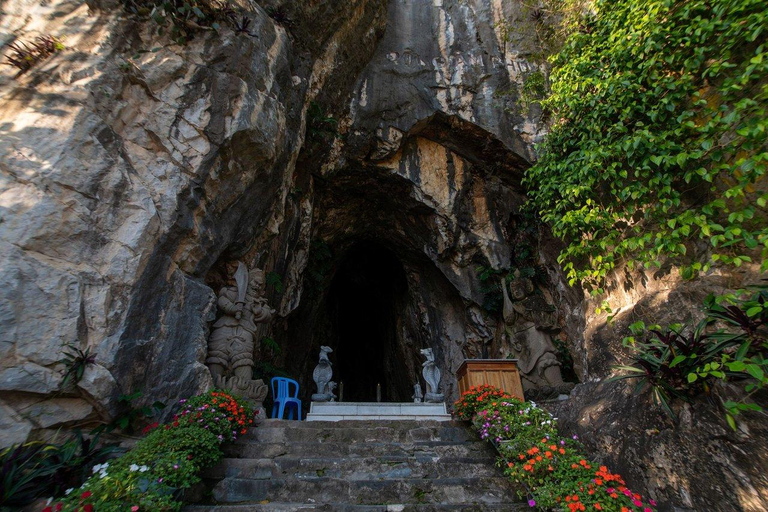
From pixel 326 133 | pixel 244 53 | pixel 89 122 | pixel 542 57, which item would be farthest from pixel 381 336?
pixel 89 122

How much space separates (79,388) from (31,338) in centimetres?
61

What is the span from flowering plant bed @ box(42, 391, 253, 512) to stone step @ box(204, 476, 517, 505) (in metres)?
0.39

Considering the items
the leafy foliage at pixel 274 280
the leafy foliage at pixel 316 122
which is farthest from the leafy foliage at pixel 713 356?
the leafy foliage at pixel 316 122

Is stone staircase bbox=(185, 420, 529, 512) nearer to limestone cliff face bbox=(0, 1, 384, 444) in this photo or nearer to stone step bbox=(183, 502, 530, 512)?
stone step bbox=(183, 502, 530, 512)

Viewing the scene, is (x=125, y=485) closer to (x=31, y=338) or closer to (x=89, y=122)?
(x=31, y=338)

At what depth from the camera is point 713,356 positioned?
9.24 feet

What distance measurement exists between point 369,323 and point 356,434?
1472cm

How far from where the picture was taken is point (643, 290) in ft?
13.3

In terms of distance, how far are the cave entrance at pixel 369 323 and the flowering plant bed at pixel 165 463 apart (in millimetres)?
9976

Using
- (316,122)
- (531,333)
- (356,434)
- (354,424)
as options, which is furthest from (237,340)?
(531,333)

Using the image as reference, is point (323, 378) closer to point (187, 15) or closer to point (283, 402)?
point (283, 402)

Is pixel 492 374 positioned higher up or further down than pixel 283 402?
higher up

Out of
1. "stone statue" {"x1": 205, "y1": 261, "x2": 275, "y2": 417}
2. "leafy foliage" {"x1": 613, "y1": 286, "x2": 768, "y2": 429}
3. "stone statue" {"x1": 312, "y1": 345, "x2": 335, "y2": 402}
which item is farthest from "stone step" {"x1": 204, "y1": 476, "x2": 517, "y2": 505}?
"stone statue" {"x1": 312, "y1": 345, "x2": 335, "y2": 402}

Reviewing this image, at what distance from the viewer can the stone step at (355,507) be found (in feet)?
9.96
